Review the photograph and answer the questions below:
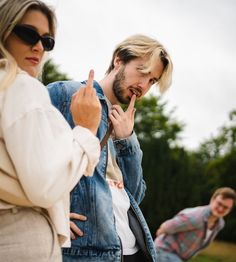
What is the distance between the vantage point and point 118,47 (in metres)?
3.08

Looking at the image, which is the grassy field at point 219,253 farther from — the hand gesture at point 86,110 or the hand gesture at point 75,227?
the hand gesture at point 86,110

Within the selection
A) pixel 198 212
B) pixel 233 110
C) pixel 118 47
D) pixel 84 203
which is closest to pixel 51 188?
pixel 84 203

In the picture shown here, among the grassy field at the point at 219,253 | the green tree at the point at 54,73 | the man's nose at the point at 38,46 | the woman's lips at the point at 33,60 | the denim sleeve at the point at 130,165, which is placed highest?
the man's nose at the point at 38,46

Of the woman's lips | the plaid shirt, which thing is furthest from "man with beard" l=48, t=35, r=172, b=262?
the plaid shirt

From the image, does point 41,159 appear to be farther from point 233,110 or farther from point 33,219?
point 233,110

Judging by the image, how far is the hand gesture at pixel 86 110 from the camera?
1785mm

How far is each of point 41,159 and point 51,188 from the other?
102mm

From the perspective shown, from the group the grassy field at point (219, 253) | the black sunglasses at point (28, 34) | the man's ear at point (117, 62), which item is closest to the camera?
the black sunglasses at point (28, 34)

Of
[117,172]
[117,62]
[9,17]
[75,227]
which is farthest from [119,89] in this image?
[9,17]

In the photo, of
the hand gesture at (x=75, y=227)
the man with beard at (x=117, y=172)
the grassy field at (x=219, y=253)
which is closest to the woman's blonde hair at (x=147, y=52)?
the man with beard at (x=117, y=172)

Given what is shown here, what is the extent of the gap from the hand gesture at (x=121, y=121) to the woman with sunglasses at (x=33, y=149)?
79 centimetres

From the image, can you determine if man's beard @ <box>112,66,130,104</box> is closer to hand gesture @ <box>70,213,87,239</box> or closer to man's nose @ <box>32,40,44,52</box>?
hand gesture @ <box>70,213,87,239</box>

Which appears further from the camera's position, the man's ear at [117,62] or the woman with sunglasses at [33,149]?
the man's ear at [117,62]

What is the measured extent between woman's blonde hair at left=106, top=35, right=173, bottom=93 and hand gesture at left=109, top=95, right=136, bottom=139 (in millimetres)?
368
